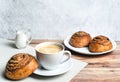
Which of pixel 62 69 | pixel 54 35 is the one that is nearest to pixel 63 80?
pixel 62 69

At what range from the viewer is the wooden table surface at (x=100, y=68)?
2.41 ft

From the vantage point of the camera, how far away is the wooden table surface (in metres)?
0.73

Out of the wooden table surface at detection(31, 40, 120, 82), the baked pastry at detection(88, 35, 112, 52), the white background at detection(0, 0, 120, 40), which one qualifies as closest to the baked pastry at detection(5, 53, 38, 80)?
the wooden table surface at detection(31, 40, 120, 82)

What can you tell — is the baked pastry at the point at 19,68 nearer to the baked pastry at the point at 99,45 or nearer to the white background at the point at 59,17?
the baked pastry at the point at 99,45

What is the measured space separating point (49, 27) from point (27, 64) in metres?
0.36

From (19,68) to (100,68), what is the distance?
0.85ft

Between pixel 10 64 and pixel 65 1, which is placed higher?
pixel 65 1

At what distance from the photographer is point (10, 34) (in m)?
1.07

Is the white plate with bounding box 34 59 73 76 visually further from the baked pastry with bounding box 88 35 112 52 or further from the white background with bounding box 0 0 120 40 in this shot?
the white background with bounding box 0 0 120 40

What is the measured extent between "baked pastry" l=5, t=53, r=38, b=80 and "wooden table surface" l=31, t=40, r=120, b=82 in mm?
129

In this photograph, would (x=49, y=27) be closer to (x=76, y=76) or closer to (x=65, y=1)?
(x=65, y=1)

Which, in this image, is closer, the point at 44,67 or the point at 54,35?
the point at 44,67

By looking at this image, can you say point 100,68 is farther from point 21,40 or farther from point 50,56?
point 21,40

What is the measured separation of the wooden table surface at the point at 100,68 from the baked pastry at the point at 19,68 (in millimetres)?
129
